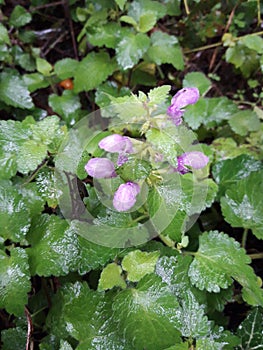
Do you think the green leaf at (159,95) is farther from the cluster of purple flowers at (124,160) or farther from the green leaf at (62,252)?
the green leaf at (62,252)

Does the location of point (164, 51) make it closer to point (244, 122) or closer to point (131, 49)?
point (131, 49)

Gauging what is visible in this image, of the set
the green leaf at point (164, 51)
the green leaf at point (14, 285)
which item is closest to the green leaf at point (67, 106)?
the green leaf at point (164, 51)

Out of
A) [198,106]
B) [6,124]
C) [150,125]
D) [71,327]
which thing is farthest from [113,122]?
[71,327]

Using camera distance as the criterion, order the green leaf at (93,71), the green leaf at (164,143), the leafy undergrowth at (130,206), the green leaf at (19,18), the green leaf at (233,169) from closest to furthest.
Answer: the green leaf at (164,143)
the leafy undergrowth at (130,206)
the green leaf at (233,169)
the green leaf at (93,71)
the green leaf at (19,18)

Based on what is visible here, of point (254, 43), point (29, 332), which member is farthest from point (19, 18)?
point (29, 332)

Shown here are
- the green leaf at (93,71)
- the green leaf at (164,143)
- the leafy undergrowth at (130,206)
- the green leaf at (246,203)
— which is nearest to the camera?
the green leaf at (164,143)

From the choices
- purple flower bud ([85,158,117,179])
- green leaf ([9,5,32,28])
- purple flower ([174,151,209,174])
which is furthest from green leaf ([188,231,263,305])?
green leaf ([9,5,32,28])

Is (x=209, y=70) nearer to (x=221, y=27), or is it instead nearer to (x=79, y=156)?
(x=221, y=27)
